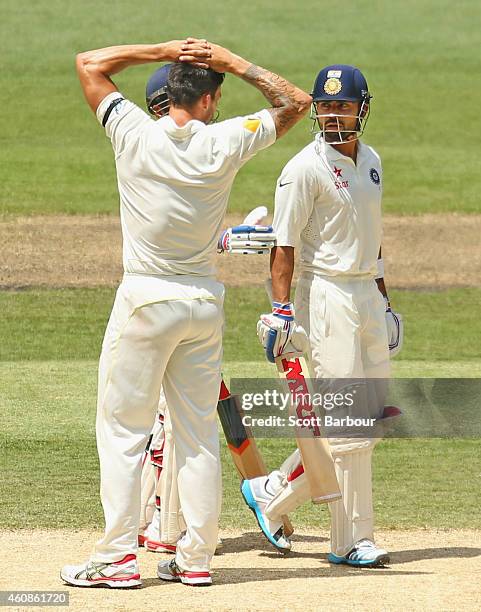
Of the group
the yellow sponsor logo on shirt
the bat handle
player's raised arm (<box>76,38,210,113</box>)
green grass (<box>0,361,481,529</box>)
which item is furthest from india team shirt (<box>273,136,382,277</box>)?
green grass (<box>0,361,481,529</box>)

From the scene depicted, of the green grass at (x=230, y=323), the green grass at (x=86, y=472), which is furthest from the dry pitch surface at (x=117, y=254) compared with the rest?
the green grass at (x=86, y=472)

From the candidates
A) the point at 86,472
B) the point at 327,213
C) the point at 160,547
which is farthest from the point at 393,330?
the point at 86,472

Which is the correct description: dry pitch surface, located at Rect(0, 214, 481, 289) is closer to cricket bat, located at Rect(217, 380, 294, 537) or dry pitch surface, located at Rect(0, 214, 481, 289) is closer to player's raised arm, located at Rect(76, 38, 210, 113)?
cricket bat, located at Rect(217, 380, 294, 537)

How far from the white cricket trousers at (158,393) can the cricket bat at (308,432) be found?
63cm

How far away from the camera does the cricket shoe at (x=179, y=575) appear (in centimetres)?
563

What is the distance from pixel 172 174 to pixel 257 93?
2185 centimetres

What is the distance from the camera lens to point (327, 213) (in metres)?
6.27

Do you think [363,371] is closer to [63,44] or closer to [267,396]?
[267,396]

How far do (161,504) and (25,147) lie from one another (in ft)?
59.1

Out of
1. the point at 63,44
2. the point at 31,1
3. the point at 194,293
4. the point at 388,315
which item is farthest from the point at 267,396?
the point at 31,1

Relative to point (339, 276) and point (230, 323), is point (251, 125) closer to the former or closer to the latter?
point (339, 276)

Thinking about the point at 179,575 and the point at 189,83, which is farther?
the point at 179,575

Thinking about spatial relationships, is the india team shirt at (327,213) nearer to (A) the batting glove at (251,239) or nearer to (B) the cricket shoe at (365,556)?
(A) the batting glove at (251,239)

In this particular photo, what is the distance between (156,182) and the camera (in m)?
5.51
